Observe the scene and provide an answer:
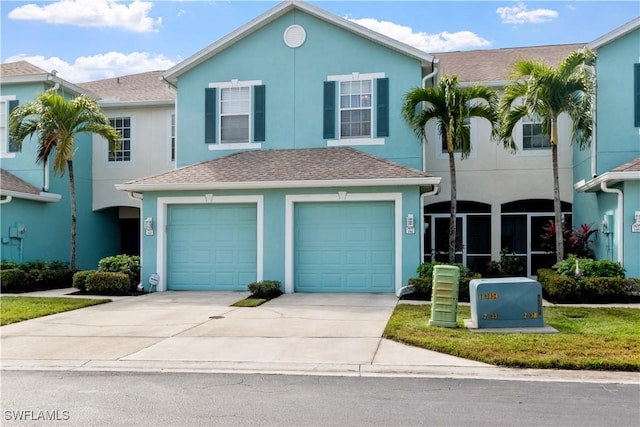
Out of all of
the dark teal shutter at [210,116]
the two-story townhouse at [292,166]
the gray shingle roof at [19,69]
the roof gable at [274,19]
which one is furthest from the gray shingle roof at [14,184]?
the dark teal shutter at [210,116]

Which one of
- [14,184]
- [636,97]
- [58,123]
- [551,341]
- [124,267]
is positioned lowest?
[551,341]

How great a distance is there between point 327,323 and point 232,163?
7.01m

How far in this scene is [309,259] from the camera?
1559 centimetres

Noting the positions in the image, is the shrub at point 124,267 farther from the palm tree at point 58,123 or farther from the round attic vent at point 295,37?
the round attic vent at point 295,37

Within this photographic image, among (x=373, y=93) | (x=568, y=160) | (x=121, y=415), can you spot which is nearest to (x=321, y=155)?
(x=373, y=93)

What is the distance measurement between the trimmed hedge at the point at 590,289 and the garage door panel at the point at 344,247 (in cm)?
399

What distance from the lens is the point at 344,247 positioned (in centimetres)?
1541

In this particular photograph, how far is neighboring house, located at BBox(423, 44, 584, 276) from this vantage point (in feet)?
60.1

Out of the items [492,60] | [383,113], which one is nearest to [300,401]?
[383,113]

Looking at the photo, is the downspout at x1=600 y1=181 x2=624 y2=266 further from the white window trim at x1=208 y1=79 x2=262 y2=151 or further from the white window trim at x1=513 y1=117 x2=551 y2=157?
the white window trim at x1=208 y1=79 x2=262 y2=151

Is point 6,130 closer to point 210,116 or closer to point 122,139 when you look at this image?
point 122,139

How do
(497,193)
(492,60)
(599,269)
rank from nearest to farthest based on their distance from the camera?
(599,269), (497,193), (492,60)

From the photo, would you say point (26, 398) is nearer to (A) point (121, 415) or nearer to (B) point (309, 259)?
(A) point (121, 415)

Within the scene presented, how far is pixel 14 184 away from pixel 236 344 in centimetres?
1245
